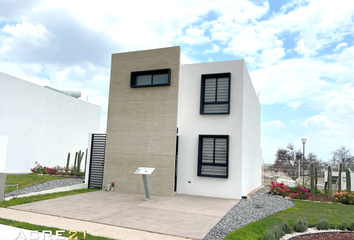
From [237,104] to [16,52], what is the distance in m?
13.9

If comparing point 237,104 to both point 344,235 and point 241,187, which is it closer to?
point 241,187

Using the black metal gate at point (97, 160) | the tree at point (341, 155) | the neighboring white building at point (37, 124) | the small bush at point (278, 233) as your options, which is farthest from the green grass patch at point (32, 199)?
the tree at point (341, 155)

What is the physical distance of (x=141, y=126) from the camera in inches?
459

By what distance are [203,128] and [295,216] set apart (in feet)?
17.0

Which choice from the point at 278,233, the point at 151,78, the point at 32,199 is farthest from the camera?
the point at 151,78

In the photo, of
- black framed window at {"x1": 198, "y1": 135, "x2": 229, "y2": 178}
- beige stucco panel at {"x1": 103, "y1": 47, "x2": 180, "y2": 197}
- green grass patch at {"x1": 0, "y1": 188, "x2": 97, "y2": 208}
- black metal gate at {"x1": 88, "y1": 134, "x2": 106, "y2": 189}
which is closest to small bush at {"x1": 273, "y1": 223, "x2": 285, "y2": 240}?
black framed window at {"x1": 198, "y1": 135, "x2": 229, "y2": 178}

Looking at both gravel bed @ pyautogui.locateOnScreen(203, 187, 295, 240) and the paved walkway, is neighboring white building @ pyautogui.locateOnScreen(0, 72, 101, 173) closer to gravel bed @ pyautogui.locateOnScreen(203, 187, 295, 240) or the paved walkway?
the paved walkway

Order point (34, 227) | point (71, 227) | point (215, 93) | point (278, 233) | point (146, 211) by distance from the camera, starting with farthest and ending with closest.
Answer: point (215, 93) → point (146, 211) → point (71, 227) → point (34, 227) → point (278, 233)

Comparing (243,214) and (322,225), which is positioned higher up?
(322,225)

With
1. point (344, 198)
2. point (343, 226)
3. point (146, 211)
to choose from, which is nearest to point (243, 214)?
point (343, 226)

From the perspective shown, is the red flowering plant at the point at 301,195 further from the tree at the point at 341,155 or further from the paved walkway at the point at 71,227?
the tree at the point at 341,155

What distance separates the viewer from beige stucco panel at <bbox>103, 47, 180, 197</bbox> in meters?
11.1

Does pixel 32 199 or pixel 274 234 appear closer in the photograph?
pixel 274 234

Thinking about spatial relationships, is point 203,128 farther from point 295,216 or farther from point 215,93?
point 295,216
